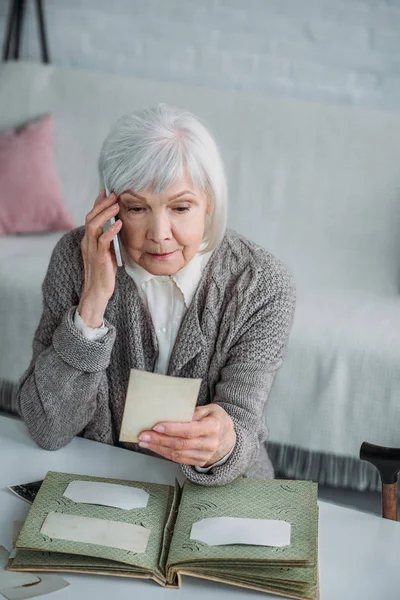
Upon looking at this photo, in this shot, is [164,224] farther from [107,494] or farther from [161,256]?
[107,494]

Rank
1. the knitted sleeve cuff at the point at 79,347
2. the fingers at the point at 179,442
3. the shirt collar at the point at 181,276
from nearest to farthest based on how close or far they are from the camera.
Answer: the fingers at the point at 179,442
the knitted sleeve cuff at the point at 79,347
the shirt collar at the point at 181,276

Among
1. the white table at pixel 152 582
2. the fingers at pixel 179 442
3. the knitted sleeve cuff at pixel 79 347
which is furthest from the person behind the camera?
the knitted sleeve cuff at pixel 79 347

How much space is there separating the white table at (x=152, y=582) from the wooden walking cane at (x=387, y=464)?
0.10m

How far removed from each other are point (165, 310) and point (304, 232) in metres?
1.29

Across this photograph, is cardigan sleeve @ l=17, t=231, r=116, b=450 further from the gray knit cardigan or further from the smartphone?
the smartphone

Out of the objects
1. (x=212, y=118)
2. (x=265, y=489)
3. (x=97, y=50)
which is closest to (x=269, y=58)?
(x=212, y=118)

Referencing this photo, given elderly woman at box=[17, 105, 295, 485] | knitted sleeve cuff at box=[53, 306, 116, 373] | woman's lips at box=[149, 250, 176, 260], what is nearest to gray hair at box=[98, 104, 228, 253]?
elderly woman at box=[17, 105, 295, 485]

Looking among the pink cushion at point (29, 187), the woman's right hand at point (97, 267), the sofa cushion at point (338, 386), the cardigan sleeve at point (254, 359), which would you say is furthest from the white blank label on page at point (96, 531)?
the pink cushion at point (29, 187)

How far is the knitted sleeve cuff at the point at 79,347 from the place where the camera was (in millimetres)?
1424

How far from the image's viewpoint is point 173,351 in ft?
5.08

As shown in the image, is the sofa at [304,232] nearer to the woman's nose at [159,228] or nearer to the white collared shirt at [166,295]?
the white collared shirt at [166,295]

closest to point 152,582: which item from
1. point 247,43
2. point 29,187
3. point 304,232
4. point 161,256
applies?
point 161,256

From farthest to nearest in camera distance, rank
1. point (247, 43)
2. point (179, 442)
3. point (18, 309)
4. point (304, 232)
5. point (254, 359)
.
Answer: point (247, 43), point (304, 232), point (18, 309), point (254, 359), point (179, 442)

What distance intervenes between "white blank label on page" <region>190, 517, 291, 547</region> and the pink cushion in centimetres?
197
